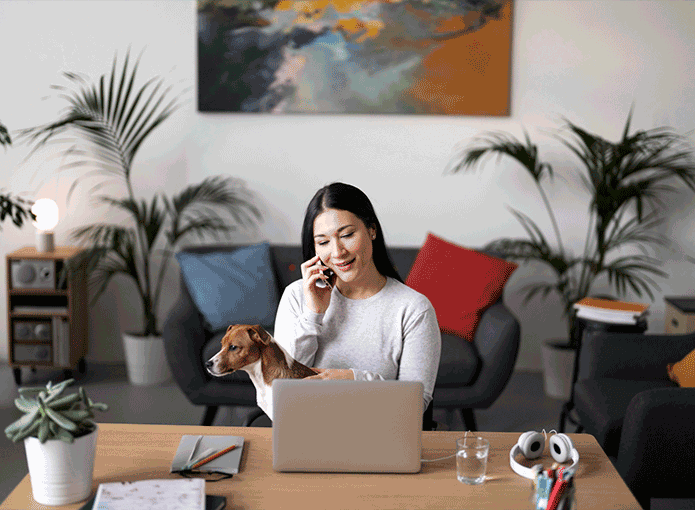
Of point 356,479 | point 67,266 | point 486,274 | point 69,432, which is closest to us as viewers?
point 69,432

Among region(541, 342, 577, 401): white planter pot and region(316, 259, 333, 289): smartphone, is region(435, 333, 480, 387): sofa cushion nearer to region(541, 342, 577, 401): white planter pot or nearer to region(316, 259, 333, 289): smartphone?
region(541, 342, 577, 401): white planter pot

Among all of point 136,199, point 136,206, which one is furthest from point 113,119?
point 136,199

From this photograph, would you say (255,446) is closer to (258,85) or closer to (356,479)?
(356,479)

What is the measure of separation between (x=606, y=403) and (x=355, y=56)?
2.30m

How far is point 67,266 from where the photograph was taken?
3.56m

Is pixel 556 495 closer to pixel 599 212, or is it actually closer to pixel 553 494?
pixel 553 494

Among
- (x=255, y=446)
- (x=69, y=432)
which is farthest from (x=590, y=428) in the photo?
(x=69, y=432)

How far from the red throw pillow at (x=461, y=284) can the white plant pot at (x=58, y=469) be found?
2211mm

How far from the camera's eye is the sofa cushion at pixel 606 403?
8.07ft

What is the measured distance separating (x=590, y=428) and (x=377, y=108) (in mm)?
2106

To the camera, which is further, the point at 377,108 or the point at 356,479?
the point at 377,108

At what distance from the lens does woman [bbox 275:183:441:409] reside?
171 cm

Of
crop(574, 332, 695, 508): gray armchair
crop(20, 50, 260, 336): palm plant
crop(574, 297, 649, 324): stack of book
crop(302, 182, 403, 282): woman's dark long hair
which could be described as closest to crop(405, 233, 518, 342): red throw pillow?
crop(574, 297, 649, 324): stack of book

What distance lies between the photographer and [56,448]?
4.10 feet
